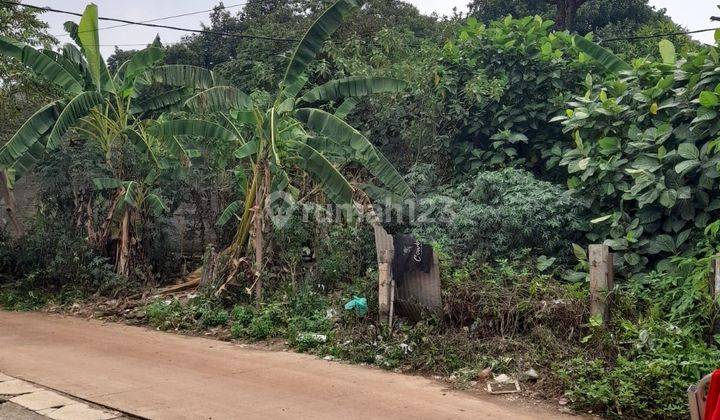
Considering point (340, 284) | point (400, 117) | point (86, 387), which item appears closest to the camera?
point (86, 387)

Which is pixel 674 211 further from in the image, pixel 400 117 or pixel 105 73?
pixel 105 73

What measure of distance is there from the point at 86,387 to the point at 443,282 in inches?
142

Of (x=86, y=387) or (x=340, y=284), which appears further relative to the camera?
(x=340, y=284)

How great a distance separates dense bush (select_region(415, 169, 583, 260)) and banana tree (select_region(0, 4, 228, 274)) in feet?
12.6

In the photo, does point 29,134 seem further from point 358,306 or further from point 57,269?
point 358,306

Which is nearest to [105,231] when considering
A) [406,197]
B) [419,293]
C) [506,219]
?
[406,197]

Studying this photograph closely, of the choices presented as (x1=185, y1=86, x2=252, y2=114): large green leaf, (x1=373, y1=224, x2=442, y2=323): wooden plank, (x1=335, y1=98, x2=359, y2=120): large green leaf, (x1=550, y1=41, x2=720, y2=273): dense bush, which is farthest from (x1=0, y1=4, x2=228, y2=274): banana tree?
(x1=550, y1=41, x2=720, y2=273): dense bush

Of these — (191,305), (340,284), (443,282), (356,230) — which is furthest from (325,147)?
(443,282)

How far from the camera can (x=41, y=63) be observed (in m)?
9.81

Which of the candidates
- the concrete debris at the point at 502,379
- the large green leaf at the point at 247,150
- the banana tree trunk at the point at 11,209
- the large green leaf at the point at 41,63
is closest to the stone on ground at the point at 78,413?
the concrete debris at the point at 502,379

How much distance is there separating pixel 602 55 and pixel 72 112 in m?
7.50

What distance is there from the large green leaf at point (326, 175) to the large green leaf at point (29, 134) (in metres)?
3.69

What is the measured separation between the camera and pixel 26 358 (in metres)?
7.02

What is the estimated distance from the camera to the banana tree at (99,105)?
9.48 m
